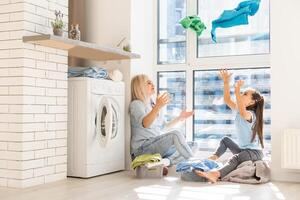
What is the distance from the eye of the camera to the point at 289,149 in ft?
10.8

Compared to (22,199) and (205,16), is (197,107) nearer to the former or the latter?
(205,16)

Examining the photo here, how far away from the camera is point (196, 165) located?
11.4 feet

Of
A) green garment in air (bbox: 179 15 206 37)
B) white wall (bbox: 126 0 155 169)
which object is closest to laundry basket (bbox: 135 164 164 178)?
white wall (bbox: 126 0 155 169)

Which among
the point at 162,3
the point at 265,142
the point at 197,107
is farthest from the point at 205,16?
the point at 265,142

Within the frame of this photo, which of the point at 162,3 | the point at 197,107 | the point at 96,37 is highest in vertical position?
the point at 162,3

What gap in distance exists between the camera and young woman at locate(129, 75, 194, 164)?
3.79 metres

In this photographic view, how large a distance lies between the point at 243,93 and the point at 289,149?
2.03 ft

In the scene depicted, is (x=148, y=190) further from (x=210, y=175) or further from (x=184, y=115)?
(x=184, y=115)

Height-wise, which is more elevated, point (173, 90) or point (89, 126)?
point (173, 90)

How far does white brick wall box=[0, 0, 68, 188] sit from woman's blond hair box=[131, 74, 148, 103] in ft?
2.77

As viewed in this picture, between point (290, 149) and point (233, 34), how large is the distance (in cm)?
129

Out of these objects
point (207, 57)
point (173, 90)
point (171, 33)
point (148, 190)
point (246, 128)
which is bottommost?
point (148, 190)

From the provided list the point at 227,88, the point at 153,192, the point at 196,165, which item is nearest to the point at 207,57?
the point at 227,88

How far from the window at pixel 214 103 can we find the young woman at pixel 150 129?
170 mm
